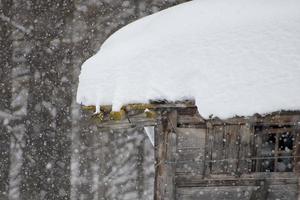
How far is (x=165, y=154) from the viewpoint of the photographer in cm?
580

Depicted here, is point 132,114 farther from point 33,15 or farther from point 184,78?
point 33,15

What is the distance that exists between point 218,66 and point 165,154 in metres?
1.21

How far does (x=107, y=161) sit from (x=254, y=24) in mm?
8969

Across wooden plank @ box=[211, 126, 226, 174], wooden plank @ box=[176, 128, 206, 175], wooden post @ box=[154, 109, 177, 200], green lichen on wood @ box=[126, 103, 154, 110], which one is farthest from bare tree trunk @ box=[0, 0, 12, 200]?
green lichen on wood @ box=[126, 103, 154, 110]

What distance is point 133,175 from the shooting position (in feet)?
45.2

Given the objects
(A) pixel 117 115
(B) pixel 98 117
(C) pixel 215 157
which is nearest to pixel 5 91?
(B) pixel 98 117

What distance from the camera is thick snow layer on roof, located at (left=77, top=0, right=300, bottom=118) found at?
16.8ft

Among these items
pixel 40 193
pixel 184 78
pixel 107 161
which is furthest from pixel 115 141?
pixel 184 78

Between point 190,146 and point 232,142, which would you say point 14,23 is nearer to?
point 190,146

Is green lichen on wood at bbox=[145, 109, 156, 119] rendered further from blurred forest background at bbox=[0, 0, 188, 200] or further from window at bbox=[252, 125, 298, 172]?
blurred forest background at bbox=[0, 0, 188, 200]

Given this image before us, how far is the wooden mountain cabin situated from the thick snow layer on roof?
529 mm

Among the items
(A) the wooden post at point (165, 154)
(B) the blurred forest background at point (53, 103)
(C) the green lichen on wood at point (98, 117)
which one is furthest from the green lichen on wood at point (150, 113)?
(B) the blurred forest background at point (53, 103)

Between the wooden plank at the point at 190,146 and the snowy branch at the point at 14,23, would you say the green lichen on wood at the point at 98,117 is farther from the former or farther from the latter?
the snowy branch at the point at 14,23

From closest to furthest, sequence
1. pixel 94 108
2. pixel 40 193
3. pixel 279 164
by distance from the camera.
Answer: pixel 94 108, pixel 279 164, pixel 40 193
